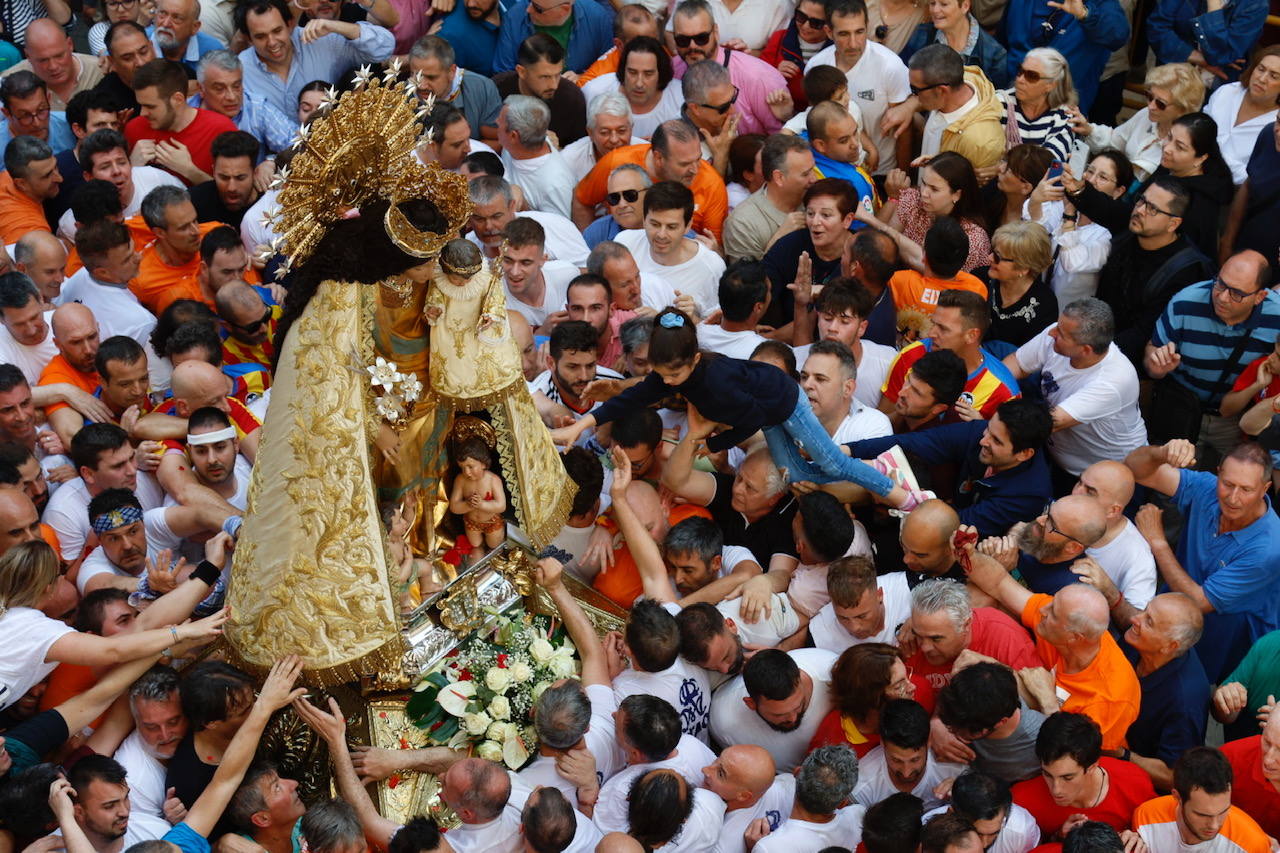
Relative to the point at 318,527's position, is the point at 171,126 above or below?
below

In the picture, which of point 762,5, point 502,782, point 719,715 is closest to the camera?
point 502,782

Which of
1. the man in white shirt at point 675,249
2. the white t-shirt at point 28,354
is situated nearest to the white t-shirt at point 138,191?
the white t-shirt at point 28,354

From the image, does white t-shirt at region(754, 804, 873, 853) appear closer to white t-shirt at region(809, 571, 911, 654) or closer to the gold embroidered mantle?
white t-shirt at region(809, 571, 911, 654)

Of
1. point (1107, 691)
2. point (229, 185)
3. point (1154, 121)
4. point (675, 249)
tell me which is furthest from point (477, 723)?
point (1154, 121)

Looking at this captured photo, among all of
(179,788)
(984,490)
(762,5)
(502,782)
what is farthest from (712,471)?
(762,5)

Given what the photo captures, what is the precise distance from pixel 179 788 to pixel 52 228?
15.2 ft

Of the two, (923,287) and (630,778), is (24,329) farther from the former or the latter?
(923,287)

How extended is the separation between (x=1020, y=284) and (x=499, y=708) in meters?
3.82

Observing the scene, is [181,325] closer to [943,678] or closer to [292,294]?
[292,294]

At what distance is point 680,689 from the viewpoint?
6613 mm

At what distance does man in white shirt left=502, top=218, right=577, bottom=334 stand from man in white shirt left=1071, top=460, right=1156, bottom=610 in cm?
279

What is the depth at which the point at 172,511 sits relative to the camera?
24.0ft

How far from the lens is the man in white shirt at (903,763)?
6129 mm

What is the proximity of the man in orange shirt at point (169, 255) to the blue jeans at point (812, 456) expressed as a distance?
3284 mm
